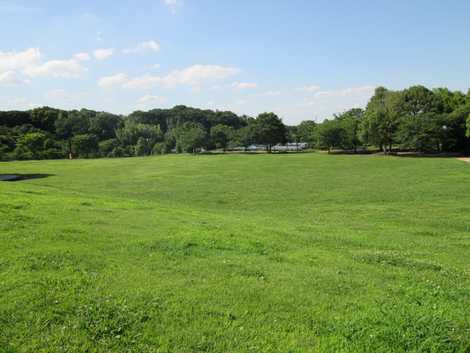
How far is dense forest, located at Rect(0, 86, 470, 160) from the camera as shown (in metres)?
64.6

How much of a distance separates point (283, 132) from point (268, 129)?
5484mm

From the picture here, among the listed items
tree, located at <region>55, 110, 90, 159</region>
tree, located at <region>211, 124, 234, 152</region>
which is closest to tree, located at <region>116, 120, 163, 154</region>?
tree, located at <region>55, 110, 90, 159</region>

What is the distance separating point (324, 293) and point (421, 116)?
69842 millimetres

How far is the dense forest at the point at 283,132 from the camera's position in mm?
64562

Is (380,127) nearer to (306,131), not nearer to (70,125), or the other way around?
(306,131)

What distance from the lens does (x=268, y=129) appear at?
290 ft

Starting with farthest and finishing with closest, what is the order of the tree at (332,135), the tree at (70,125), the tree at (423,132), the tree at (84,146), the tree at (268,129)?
the tree at (70,125) < the tree at (268,129) < the tree at (84,146) < the tree at (332,135) < the tree at (423,132)

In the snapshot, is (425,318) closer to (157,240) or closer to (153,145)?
(157,240)

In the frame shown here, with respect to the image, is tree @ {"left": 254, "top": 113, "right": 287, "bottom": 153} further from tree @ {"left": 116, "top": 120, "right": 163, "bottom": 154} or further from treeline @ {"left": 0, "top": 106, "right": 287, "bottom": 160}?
tree @ {"left": 116, "top": 120, "right": 163, "bottom": 154}

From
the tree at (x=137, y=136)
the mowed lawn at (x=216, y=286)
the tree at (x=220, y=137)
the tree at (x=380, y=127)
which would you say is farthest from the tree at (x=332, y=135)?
the mowed lawn at (x=216, y=286)

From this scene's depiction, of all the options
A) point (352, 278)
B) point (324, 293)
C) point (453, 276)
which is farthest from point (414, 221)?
point (324, 293)

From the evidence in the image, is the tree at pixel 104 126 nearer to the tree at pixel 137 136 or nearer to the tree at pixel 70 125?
the tree at pixel 70 125

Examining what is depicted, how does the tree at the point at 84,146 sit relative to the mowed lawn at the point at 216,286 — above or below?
above

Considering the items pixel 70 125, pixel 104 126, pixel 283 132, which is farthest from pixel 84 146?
pixel 283 132
